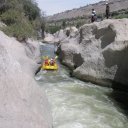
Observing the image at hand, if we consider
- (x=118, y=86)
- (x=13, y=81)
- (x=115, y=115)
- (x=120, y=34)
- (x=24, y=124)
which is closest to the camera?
(x=24, y=124)

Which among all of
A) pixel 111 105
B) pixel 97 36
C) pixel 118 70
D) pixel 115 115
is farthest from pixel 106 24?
pixel 115 115

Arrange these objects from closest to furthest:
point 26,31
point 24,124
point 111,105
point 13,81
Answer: point 24,124, point 13,81, point 111,105, point 26,31

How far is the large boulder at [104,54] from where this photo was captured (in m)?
14.4

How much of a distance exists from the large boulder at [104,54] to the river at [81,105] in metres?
0.56

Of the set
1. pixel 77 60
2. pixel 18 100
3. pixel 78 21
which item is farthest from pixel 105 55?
pixel 78 21

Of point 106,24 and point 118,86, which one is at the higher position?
point 106,24

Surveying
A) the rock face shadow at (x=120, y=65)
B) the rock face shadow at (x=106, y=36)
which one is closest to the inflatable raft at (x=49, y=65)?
the rock face shadow at (x=106, y=36)

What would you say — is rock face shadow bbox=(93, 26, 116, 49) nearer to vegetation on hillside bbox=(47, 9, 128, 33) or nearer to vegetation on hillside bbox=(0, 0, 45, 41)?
vegetation on hillside bbox=(0, 0, 45, 41)

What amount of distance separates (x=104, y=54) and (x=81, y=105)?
4943 mm

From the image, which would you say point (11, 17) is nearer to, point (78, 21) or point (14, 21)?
point (14, 21)

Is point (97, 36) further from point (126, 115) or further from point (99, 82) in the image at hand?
point (126, 115)

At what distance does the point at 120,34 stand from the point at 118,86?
2.50 meters

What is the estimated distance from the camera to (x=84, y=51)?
17766mm

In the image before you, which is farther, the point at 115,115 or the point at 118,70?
the point at 118,70
